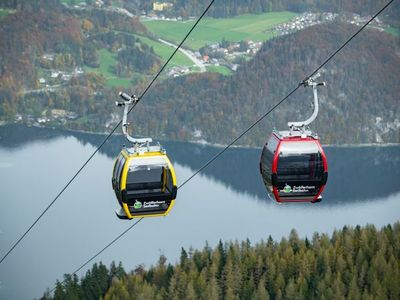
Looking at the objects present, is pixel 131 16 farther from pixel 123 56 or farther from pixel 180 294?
pixel 180 294

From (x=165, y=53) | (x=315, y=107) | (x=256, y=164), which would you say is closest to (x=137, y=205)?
(x=315, y=107)

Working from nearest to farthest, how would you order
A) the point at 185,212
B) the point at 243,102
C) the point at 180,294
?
1. the point at 180,294
2. the point at 185,212
3. the point at 243,102

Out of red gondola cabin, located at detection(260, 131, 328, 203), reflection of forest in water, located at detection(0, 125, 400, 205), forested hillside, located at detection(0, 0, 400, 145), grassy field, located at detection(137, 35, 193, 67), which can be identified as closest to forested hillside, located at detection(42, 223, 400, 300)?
reflection of forest in water, located at detection(0, 125, 400, 205)

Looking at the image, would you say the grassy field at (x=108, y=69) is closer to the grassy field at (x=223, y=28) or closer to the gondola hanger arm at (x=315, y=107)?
the grassy field at (x=223, y=28)

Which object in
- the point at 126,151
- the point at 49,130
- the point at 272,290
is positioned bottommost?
the point at 49,130

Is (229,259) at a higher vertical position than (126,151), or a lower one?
lower

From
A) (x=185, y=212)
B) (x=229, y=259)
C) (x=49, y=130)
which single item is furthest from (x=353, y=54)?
(x=229, y=259)

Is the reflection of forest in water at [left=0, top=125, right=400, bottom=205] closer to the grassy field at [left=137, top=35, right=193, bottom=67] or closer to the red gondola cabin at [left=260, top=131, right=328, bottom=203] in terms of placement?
the grassy field at [left=137, top=35, right=193, bottom=67]
